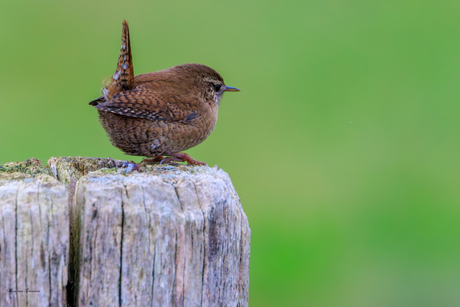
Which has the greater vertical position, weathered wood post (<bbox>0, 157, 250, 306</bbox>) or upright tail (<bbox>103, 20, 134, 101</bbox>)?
upright tail (<bbox>103, 20, 134, 101</bbox>)

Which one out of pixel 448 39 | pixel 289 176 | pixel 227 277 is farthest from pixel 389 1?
pixel 227 277

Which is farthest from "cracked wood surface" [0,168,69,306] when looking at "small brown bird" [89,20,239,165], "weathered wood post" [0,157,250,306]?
"small brown bird" [89,20,239,165]

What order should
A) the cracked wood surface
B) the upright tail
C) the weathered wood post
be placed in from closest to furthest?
the cracked wood surface < the weathered wood post < the upright tail

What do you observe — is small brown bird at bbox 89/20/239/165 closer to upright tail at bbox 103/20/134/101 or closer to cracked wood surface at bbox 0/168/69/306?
upright tail at bbox 103/20/134/101

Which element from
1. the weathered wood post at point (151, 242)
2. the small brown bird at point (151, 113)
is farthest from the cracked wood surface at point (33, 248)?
the small brown bird at point (151, 113)

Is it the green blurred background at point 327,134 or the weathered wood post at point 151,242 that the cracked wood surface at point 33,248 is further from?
the green blurred background at point 327,134

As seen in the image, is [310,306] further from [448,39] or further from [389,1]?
[389,1]

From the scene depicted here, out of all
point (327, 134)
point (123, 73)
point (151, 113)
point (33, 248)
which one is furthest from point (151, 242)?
point (327, 134)
